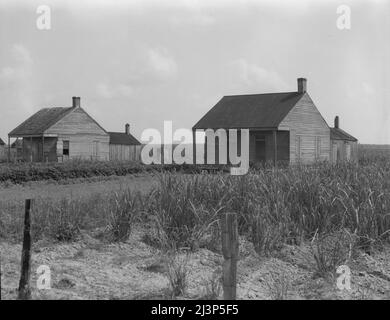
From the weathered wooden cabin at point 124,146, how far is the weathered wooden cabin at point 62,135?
4.93 m

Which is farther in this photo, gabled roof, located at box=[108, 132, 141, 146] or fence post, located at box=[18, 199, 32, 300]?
gabled roof, located at box=[108, 132, 141, 146]

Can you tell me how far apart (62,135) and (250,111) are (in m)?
15.0

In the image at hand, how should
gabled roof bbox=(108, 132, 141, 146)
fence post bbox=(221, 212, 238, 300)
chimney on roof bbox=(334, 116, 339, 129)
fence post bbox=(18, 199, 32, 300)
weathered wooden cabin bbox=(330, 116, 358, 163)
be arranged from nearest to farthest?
fence post bbox=(221, 212, 238, 300), fence post bbox=(18, 199, 32, 300), weathered wooden cabin bbox=(330, 116, 358, 163), chimney on roof bbox=(334, 116, 339, 129), gabled roof bbox=(108, 132, 141, 146)

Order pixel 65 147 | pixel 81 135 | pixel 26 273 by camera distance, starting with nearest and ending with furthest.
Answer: pixel 26 273, pixel 65 147, pixel 81 135

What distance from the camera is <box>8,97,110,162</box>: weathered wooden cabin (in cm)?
4353

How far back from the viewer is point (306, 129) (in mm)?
39250

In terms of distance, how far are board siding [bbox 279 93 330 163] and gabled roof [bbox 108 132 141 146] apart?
25.2 metres

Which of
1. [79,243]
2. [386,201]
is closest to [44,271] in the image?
[79,243]

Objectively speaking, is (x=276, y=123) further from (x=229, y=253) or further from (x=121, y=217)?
(x=229, y=253)

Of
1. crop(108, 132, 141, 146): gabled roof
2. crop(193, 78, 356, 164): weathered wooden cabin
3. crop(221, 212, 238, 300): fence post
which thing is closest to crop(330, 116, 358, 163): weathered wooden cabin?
crop(193, 78, 356, 164): weathered wooden cabin

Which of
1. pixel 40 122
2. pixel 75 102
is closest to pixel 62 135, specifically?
pixel 40 122

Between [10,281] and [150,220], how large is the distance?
313 centimetres

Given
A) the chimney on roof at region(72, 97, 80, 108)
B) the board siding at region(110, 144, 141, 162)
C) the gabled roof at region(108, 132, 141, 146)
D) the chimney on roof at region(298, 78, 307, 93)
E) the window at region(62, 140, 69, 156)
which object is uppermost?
the chimney on roof at region(298, 78, 307, 93)

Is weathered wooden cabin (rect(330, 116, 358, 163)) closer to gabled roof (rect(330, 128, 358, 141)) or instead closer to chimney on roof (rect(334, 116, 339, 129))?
gabled roof (rect(330, 128, 358, 141))
